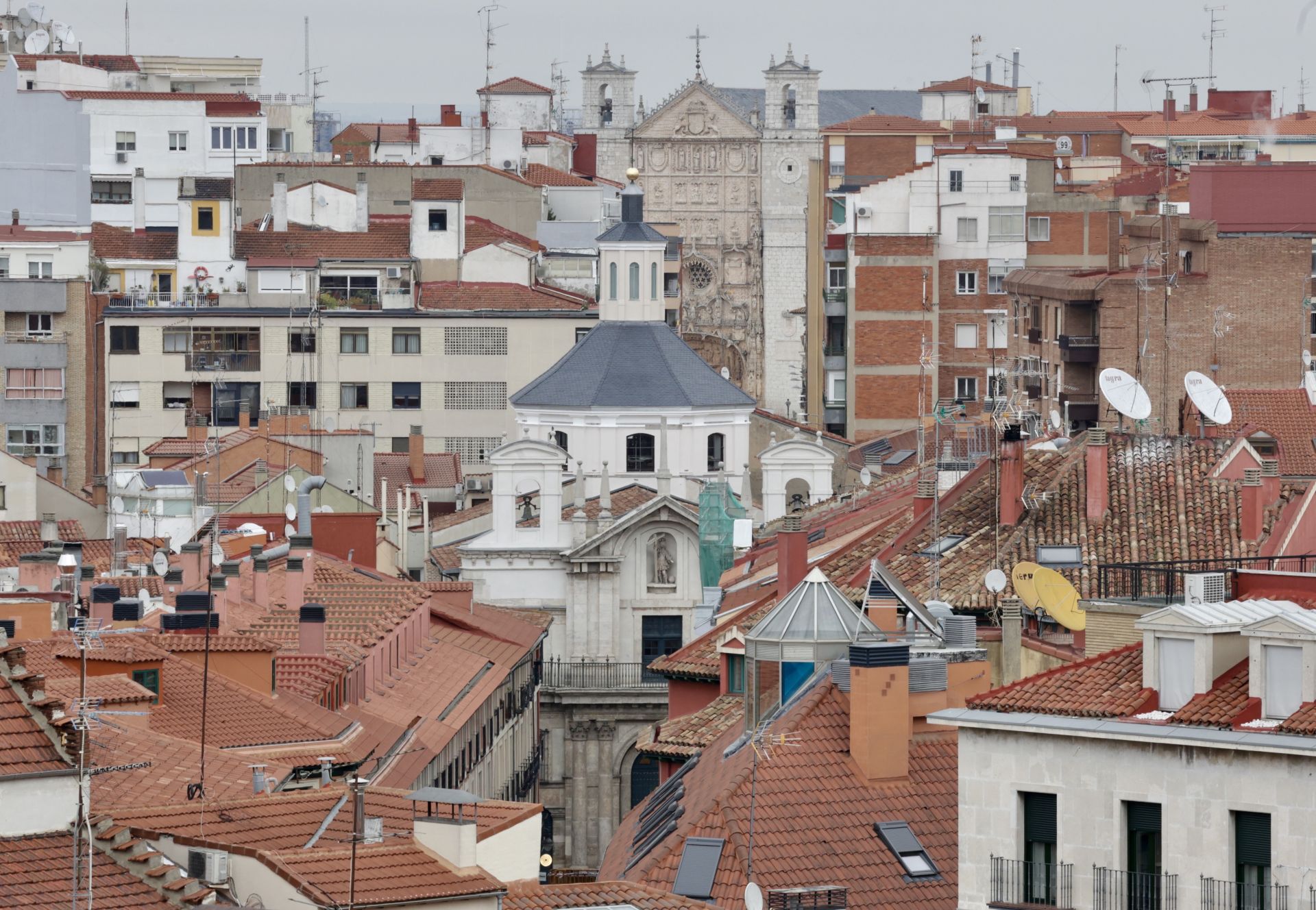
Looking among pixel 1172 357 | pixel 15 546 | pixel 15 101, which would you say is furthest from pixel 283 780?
pixel 15 101

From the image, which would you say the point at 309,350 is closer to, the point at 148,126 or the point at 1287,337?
the point at 148,126

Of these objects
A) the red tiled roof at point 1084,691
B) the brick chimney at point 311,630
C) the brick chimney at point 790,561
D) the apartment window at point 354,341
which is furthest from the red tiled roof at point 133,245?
the red tiled roof at point 1084,691

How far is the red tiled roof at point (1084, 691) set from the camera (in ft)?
78.3

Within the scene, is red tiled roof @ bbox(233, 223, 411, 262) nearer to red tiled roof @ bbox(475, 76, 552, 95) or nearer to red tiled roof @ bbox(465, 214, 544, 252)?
red tiled roof @ bbox(465, 214, 544, 252)

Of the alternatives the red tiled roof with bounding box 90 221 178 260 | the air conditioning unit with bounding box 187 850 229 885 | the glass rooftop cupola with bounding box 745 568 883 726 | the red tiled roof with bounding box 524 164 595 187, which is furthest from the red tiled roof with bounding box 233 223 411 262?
the air conditioning unit with bounding box 187 850 229 885

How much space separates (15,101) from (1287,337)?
5301 centimetres

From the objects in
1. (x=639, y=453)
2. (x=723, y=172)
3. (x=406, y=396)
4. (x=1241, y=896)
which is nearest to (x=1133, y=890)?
(x=1241, y=896)

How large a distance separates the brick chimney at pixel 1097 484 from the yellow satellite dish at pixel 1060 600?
7.24 meters

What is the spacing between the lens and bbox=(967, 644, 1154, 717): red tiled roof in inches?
940

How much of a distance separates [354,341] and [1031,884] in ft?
254

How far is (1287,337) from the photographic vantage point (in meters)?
71.4

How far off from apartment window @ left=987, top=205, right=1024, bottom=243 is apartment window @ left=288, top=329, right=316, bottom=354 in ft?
65.4

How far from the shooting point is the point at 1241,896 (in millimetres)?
22500

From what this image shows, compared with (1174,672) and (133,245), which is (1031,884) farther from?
(133,245)
